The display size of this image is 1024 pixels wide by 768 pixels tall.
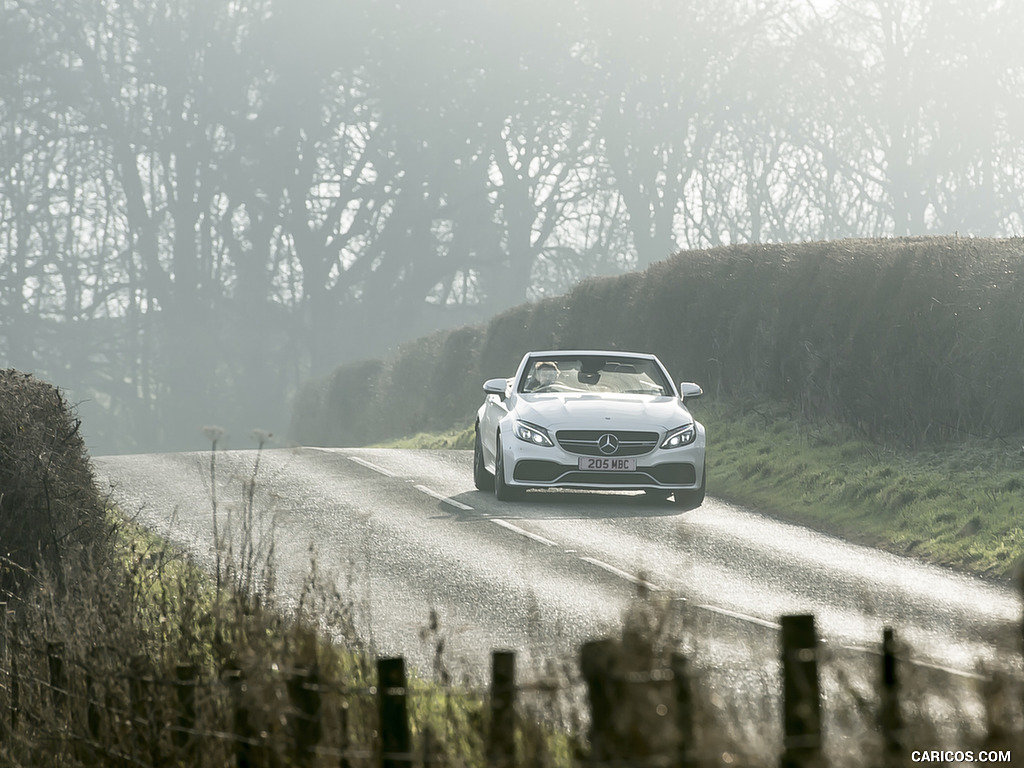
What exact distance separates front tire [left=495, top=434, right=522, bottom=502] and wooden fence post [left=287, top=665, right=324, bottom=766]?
11007mm

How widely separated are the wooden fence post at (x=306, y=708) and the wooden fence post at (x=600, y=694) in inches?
44.0

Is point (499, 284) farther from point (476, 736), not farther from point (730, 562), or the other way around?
point (476, 736)

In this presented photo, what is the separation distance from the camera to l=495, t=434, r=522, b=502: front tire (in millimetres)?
15508

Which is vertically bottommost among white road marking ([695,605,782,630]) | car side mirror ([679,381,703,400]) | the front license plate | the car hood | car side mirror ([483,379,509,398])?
white road marking ([695,605,782,630])

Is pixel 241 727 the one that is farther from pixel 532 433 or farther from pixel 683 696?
pixel 532 433

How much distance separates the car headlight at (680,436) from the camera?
14992 mm

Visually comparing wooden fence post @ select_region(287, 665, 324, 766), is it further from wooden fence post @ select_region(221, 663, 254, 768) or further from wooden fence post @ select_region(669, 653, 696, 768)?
wooden fence post @ select_region(669, 653, 696, 768)

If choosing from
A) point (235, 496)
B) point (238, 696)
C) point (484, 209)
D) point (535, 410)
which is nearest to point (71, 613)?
point (238, 696)

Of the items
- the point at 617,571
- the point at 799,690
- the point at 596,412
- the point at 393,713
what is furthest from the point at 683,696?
the point at 596,412

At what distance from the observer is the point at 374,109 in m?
52.6

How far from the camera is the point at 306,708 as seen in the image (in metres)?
4.35

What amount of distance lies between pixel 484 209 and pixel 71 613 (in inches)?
1859

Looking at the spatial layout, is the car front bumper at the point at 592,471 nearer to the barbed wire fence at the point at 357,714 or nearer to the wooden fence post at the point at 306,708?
the barbed wire fence at the point at 357,714

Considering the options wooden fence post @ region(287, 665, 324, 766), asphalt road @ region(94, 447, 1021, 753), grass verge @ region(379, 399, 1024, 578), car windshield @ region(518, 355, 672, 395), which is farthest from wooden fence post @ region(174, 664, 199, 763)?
car windshield @ region(518, 355, 672, 395)
